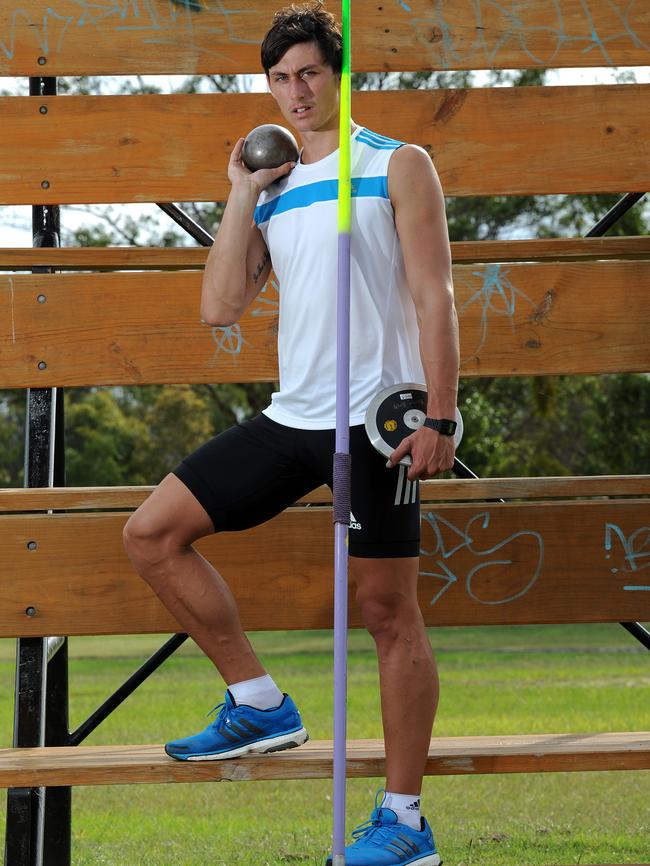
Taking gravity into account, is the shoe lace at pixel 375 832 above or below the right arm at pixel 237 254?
below

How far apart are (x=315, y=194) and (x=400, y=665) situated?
3.73 ft

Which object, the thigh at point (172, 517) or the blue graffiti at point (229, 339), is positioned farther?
the blue graffiti at point (229, 339)

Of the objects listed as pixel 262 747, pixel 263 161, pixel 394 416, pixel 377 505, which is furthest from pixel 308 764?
pixel 263 161

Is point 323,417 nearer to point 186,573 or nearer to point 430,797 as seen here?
point 186,573

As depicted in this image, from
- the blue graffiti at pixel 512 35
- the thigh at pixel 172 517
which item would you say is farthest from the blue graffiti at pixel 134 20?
the thigh at pixel 172 517

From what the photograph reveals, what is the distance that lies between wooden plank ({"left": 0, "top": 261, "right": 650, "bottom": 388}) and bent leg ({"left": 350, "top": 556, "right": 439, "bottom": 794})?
1270mm

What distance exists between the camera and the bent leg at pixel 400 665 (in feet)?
10.1

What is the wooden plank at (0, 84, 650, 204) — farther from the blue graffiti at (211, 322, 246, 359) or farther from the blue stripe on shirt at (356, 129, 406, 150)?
the blue stripe on shirt at (356, 129, 406, 150)

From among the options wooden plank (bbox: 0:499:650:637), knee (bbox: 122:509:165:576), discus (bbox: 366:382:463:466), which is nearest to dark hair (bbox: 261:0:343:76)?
discus (bbox: 366:382:463:466)

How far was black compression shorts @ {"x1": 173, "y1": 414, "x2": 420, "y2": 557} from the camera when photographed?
307cm

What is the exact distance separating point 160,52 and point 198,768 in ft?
7.80

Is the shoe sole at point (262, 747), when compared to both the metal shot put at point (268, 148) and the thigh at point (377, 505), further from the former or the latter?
the metal shot put at point (268, 148)

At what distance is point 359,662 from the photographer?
51.7ft

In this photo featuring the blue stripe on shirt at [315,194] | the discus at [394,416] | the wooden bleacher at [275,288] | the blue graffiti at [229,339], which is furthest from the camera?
the blue graffiti at [229,339]
